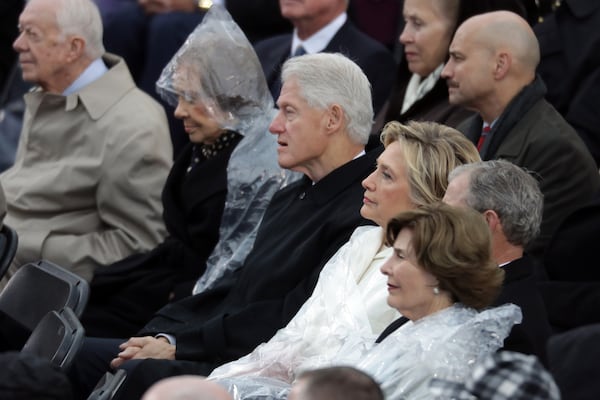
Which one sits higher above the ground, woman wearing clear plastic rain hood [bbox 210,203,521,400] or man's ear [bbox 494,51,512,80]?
woman wearing clear plastic rain hood [bbox 210,203,521,400]

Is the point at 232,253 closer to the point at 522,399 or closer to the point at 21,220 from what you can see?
the point at 21,220

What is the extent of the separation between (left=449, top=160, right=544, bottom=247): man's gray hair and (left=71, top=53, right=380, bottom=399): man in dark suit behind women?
741mm

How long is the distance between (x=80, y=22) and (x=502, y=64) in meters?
2.24

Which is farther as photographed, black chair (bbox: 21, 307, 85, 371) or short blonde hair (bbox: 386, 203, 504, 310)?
black chair (bbox: 21, 307, 85, 371)

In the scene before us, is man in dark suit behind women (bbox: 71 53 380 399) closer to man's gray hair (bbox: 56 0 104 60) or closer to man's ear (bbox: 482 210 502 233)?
man's ear (bbox: 482 210 502 233)

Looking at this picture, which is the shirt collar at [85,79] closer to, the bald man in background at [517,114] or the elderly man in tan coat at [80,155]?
the elderly man in tan coat at [80,155]

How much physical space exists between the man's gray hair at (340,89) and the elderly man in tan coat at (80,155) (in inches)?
58.6

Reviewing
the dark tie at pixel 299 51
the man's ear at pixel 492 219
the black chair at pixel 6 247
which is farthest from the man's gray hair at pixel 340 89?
the dark tie at pixel 299 51

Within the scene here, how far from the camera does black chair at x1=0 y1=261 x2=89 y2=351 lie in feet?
16.7

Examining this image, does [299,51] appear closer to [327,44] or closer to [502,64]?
[327,44]

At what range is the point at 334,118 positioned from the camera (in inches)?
215

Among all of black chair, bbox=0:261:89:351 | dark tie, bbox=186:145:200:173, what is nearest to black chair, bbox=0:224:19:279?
black chair, bbox=0:261:89:351

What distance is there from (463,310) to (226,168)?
7.67 feet

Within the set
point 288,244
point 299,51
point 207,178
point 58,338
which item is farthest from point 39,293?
point 299,51
